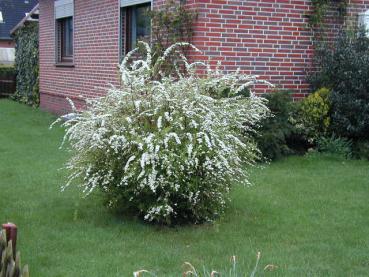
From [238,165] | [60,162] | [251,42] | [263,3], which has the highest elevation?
[263,3]

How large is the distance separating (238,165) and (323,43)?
502 centimetres

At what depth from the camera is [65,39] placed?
53.3 ft

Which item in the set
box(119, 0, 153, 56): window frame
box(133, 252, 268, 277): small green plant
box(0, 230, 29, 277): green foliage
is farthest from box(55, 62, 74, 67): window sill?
box(0, 230, 29, 277): green foliage

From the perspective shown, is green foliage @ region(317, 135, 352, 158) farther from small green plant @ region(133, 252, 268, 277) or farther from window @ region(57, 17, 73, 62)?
window @ region(57, 17, 73, 62)

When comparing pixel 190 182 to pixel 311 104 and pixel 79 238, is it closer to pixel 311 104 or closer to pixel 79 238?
pixel 79 238

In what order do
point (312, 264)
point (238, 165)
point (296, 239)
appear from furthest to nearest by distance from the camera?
point (238, 165) → point (296, 239) → point (312, 264)

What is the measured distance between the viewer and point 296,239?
5383mm

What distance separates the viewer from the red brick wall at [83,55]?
1252 centimetres

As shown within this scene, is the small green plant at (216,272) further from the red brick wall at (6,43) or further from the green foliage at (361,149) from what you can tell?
the red brick wall at (6,43)

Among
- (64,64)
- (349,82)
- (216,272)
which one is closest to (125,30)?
(64,64)

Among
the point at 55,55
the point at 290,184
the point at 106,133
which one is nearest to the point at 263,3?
the point at 290,184

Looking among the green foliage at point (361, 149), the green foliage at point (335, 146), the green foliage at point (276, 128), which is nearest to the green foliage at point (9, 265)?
the green foliage at point (276, 128)

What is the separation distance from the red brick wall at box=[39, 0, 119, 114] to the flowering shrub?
15.8ft

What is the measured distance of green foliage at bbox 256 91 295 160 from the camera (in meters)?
8.80
